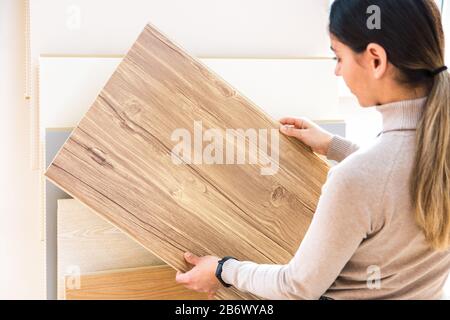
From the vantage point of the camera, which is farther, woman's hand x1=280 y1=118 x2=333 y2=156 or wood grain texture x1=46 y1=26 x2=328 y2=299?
woman's hand x1=280 y1=118 x2=333 y2=156

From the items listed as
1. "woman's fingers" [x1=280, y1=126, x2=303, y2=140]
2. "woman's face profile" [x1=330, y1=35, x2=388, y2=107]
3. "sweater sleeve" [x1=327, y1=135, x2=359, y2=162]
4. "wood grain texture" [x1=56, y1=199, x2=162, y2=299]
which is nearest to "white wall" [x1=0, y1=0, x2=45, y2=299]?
"wood grain texture" [x1=56, y1=199, x2=162, y2=299]

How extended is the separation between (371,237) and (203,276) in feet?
1.48

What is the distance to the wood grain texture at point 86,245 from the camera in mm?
1691

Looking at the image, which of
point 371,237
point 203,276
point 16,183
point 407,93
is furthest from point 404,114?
point 16,183

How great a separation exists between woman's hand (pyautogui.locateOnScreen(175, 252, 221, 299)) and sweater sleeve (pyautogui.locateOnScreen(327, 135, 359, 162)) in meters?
0.44

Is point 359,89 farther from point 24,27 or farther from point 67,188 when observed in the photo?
point 24,27

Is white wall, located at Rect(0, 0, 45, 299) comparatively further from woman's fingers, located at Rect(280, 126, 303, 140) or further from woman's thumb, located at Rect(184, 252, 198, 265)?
woman's fingers, located at Rect(280, 126, 303, 140)

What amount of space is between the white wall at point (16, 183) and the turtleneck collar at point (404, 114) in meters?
1.22

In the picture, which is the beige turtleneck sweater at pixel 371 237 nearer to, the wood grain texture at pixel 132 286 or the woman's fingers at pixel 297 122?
the woman's fingers at pixel 297 122

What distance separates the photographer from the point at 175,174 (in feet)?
4.66

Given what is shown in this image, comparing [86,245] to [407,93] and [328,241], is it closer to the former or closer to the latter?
[328,241]

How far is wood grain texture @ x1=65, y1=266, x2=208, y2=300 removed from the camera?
165 centimetres
